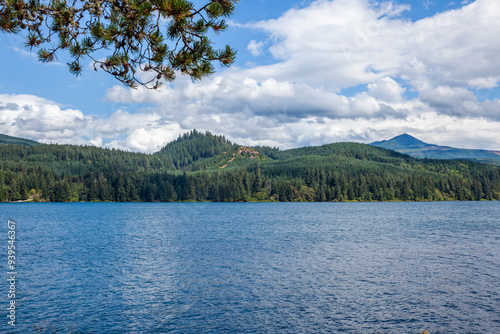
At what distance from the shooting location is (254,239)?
8456 cm

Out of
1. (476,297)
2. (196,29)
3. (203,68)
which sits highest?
(196,29)

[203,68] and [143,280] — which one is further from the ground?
[203,68]

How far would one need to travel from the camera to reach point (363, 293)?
4109 centimetres

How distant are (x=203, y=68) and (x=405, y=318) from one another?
31241 mm

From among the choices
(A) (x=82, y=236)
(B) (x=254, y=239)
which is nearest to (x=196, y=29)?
(B) (x=254, y=239)

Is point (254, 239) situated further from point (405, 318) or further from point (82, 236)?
point (405, 318)

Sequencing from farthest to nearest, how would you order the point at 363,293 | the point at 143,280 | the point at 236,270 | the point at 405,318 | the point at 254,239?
the point at 254,239 → the point at 236,270 → the point at 143,280 → the point at 363,293 → the point at 405,318

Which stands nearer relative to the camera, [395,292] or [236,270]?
[395,292]

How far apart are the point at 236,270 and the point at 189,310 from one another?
1680cm

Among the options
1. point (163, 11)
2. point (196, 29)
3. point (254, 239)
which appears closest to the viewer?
point (163, 11)

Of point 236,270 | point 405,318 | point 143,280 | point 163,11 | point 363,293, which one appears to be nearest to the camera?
point 163,11

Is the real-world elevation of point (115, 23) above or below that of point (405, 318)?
above

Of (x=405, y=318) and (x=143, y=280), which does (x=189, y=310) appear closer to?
(x=143, y=280)

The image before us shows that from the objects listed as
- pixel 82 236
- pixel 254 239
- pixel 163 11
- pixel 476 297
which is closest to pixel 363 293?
pixel 476 297
